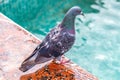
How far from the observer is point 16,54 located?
3.40 metres

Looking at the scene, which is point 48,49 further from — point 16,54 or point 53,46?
point 16,54

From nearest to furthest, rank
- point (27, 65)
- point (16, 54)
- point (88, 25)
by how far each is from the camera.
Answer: point (27, 65), point (16, 54), point (88, 25)

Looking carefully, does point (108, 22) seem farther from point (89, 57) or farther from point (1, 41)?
point (1, 41)

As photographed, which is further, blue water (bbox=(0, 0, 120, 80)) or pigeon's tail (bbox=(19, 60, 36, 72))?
blue water (bbox=(0, 0, 120, 80))

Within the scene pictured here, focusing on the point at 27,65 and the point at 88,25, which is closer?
the point at 27,65

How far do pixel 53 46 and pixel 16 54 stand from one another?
37cm

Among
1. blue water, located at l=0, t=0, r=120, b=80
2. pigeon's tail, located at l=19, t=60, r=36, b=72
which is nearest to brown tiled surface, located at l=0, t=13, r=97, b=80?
pigeon's tail, located at l=19, t=60, r=36, b=72

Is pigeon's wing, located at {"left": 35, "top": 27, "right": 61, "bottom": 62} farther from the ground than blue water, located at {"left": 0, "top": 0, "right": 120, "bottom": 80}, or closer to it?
closer to it

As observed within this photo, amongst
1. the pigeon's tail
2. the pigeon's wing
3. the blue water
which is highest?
the blue water

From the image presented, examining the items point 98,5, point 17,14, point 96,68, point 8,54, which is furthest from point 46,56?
point 98,5

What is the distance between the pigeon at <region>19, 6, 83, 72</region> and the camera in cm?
317

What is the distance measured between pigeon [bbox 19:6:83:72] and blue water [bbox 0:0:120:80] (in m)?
2.24

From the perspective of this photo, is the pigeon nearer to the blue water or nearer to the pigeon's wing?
the pigeon's wing

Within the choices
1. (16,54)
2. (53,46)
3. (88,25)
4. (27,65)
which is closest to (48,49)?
(53,46)
